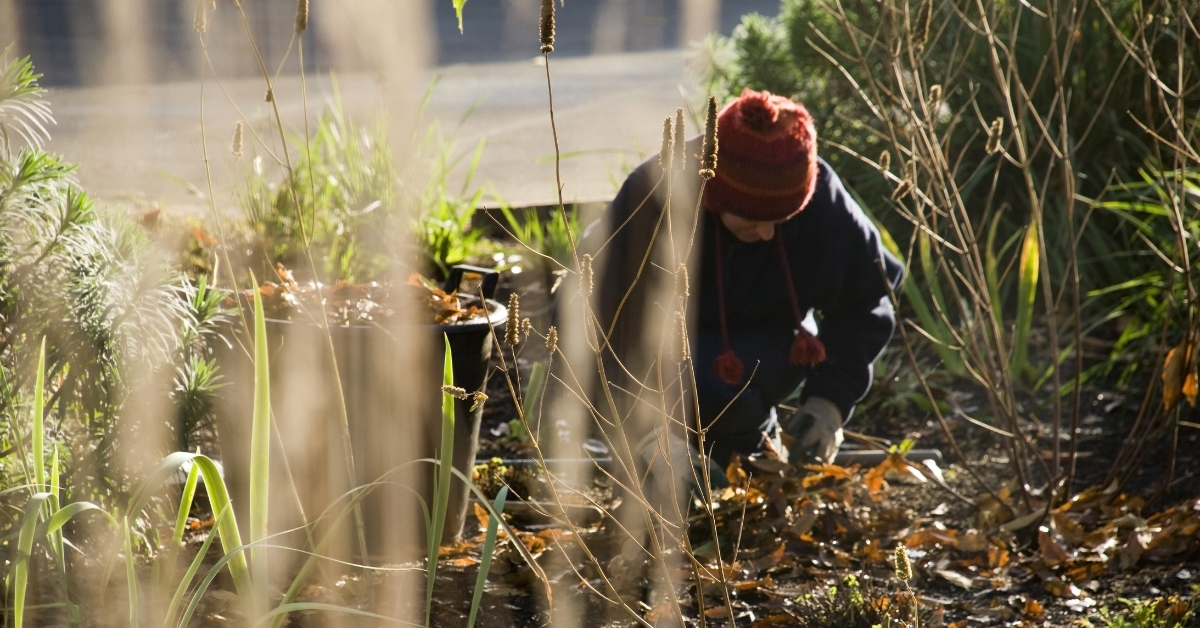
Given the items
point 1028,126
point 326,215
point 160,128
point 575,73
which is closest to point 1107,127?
point 1028,126

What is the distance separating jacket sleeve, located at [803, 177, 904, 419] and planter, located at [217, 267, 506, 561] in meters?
0.96

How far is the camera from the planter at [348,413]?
2.50 m

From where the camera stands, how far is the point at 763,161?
2574 millimetres

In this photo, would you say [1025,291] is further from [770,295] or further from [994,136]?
[994,136]

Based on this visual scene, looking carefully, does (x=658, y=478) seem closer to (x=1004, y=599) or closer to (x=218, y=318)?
(x=1004, y=599)

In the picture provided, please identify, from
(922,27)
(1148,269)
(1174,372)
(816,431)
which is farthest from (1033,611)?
(1148,269)

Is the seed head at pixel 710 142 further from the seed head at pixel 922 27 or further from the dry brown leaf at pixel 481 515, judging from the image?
the dry brown leaf at pixel 481 515

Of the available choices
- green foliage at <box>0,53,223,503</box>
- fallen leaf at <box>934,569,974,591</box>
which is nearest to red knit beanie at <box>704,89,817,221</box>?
fallen leaf at <box>934,569,974,591</box>

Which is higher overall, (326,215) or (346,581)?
(326,215)

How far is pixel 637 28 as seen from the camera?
13266 millimetres

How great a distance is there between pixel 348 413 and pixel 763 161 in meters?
1.07

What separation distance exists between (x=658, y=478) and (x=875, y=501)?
0.57 metres

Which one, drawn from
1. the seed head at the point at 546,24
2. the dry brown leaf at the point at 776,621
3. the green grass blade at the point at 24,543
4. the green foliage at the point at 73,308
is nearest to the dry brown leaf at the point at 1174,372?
the dry brown leaf at the point at 776,621

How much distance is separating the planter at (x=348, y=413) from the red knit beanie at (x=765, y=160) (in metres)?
0.62
